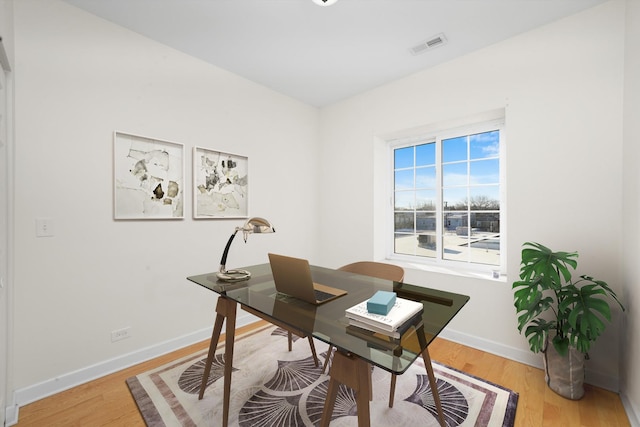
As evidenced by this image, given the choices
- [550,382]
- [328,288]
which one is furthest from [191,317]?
[550,382]

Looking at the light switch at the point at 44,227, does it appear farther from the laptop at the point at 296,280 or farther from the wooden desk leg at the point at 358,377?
the wooden desk leg at the point at 358,377

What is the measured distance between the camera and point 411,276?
2.91m

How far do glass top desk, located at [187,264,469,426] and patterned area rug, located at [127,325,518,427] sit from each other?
16 cm

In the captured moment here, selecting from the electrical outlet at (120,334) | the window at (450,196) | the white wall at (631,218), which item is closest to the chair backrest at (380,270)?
the window at (450,196)

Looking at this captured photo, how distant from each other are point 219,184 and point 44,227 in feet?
4.26

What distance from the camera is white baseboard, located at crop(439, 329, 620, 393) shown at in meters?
1.90

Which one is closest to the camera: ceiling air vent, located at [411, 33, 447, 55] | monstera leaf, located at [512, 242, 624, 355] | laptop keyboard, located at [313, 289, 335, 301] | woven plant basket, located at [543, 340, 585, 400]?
laptop keyboard, located at [313, 289, 335, 301]

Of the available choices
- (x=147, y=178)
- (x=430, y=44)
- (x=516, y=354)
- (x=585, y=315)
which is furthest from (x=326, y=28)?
(x=516, y=354)

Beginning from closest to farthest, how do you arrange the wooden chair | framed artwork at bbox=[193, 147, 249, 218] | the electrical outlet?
the wooden chair < the electrical outlet < framed artwork at bbox=[193, 147, 249, 218]

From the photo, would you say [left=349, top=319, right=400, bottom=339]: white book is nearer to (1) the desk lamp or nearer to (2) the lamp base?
(1) the desk lamp

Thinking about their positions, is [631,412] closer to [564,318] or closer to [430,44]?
[564,318]

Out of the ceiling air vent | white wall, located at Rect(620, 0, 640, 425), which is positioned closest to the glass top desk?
white wall, located at Rect(620, 0, 640, 425)

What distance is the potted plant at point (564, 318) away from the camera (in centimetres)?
169

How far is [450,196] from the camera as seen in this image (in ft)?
9.53
